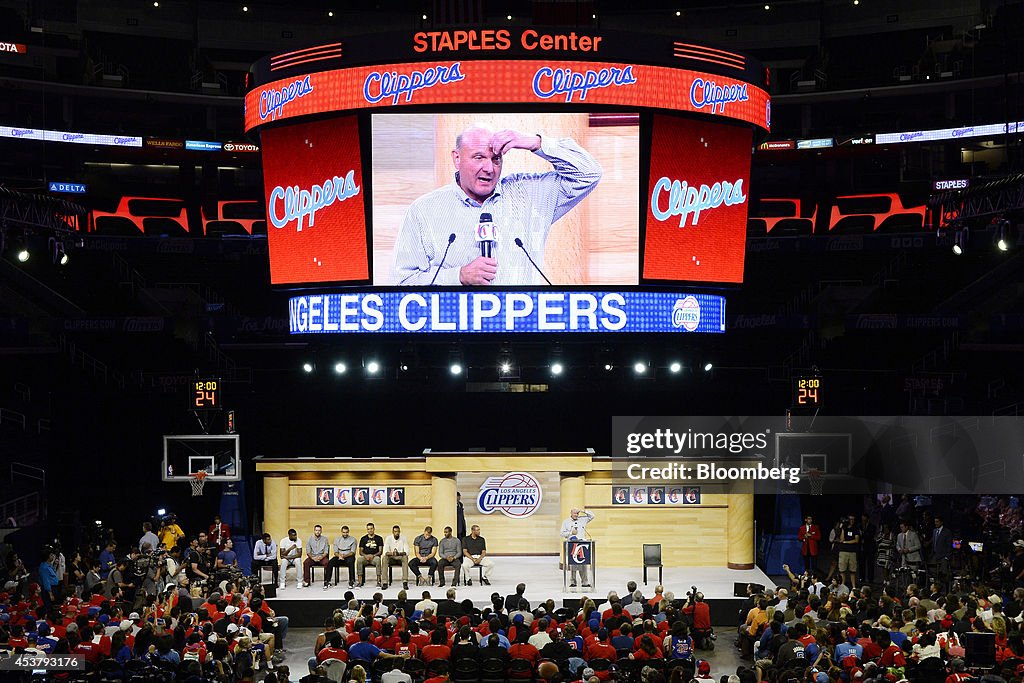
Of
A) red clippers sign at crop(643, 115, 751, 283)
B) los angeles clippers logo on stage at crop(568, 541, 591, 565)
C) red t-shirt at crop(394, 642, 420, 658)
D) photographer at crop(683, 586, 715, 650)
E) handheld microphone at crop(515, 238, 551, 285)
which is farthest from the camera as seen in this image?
red clippers sign at crop(643, 115, 751, 283)

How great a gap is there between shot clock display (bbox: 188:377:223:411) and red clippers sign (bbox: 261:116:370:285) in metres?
2.57

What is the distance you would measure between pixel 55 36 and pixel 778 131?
2507 cm

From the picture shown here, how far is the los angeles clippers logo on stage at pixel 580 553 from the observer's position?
2641 centimetres

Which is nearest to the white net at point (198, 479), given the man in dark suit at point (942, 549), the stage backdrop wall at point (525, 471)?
the stage backdrop wall at point (525, 471)

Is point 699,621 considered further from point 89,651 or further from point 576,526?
point 89,651

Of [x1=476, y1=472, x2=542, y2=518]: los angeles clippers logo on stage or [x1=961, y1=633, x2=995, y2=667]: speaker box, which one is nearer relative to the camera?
[x1=961, y1=633, x2=995, y2=667]: speaker box

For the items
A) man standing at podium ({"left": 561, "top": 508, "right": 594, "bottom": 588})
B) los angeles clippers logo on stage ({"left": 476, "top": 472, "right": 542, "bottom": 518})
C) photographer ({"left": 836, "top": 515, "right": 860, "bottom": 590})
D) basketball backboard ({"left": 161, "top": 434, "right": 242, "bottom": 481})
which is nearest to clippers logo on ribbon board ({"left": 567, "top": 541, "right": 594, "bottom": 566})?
man standing at podium ({"left": 561, "top": 508, "right": 594, "bottom": 588})

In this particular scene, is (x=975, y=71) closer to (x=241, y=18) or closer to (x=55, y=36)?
(x=241, y=18)

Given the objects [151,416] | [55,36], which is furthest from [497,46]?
[55,36]

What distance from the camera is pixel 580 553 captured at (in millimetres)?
26422

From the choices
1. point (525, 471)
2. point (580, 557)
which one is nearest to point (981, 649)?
point (580, 557)

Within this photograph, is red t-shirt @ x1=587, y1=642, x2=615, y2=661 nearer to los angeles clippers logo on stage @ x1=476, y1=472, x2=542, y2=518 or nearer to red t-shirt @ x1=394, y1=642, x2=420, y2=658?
red t-shirt @ x1=394, y1=642, x2=420, y2=658

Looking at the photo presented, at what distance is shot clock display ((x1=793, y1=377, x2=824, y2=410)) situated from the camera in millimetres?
27781

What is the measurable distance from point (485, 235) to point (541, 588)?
7125 millimetres
